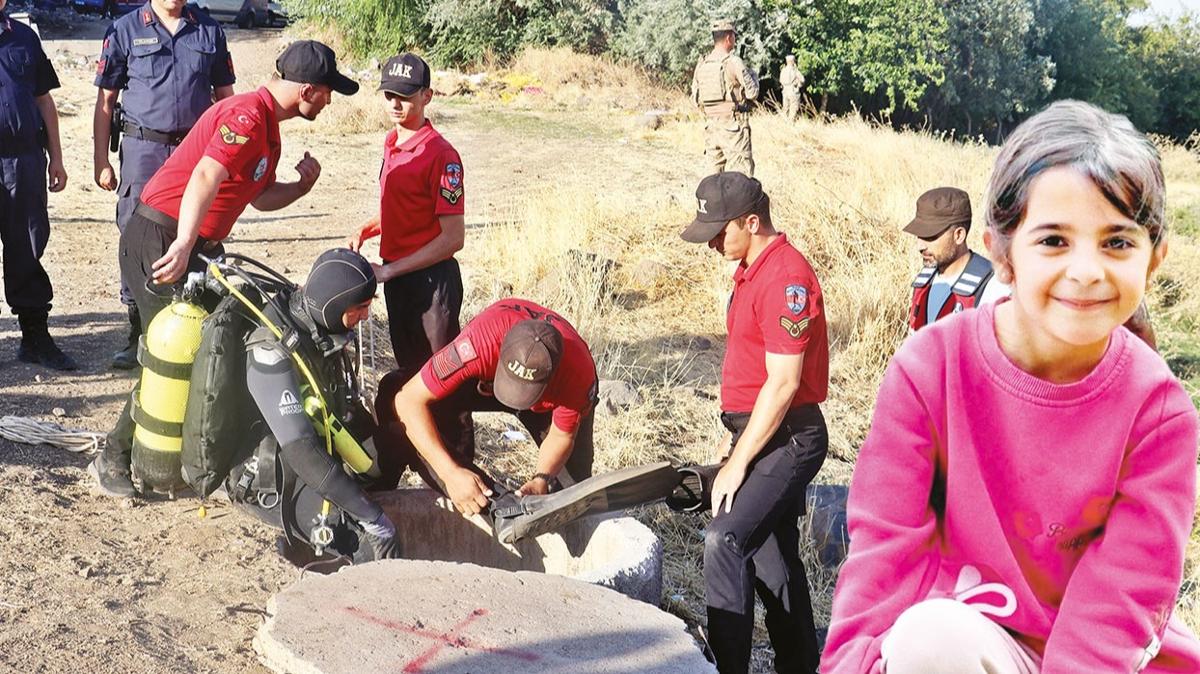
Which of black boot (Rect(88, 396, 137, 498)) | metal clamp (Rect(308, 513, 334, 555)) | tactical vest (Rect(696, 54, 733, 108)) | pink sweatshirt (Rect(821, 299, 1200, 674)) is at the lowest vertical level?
black boot (Rect(88, 396, 137, 498))

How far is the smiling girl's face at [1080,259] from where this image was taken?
1.56 m

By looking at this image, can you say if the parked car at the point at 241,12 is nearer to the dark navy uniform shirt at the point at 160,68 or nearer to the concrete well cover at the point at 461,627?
the dark navy uniform shirt at the point at 160,68

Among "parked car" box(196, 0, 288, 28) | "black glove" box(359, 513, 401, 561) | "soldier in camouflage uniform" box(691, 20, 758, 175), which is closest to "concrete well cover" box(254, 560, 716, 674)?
"black glove" box(359, 513, 401, 561)

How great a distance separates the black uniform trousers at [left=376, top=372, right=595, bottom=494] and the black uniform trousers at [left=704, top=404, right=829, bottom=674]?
86 cm

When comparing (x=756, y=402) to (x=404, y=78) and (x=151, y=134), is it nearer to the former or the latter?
(x=404, y=78)

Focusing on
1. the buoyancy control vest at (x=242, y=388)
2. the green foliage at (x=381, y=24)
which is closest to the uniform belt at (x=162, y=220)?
the buoyancy control vest at (x=242, y=388)

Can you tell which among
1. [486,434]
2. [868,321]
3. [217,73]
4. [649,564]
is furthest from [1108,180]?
[868,321]

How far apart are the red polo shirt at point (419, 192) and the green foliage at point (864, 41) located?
65.9 ft

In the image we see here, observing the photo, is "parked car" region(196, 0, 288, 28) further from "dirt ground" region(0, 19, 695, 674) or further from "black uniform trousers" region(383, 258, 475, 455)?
"black uniform trousers" region(383, 258, 475, 455)

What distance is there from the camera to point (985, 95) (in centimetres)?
2808

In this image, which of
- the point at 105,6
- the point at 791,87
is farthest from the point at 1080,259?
the point at 105,6

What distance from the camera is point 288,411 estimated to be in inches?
158

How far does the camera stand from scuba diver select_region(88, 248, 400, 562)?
13.3 feet

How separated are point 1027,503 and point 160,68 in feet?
18.3
